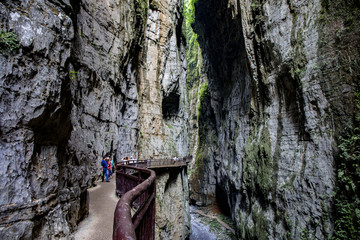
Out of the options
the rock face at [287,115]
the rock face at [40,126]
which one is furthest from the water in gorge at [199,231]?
the rock face at [40,126]

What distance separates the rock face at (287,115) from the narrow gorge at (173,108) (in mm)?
55

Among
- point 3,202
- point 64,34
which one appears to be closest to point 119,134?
point 64,34

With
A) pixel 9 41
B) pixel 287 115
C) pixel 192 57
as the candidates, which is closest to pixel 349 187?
pixel 287 115

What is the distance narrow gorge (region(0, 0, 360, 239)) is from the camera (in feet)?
9.55

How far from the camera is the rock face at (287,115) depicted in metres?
7.68

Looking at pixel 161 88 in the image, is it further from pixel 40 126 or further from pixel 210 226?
pixel 40 126

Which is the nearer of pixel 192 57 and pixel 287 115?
pixel 287 115

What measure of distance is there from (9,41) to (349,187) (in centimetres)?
1031

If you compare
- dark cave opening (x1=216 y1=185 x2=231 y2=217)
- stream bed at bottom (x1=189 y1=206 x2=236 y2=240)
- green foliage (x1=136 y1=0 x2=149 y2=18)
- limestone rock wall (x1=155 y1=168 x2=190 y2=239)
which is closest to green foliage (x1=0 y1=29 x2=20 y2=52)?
limestone rock wall (x1=155 y1=168 x2=190 y2=239)

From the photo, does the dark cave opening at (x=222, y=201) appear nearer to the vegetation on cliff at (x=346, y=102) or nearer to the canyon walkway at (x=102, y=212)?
the vegetation on cliff at (x=346, y=102)

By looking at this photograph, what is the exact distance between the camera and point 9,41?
2783 millimetres

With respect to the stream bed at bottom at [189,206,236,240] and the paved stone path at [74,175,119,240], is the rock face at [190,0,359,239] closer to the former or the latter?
the stream bed at bottom at [189,206,236,240]

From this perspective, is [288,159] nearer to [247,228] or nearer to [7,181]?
[247,228]

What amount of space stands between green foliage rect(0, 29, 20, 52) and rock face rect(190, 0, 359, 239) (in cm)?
1019
